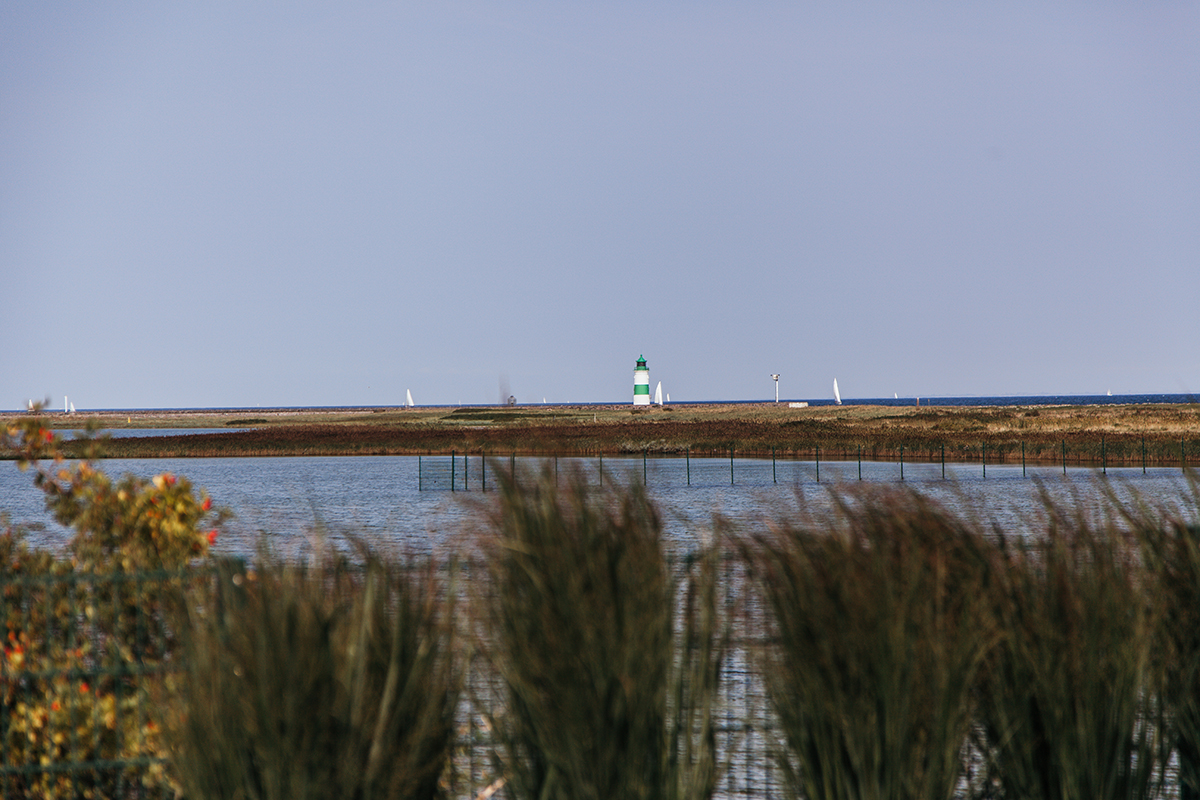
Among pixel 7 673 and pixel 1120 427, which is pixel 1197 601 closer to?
pixel 7 673

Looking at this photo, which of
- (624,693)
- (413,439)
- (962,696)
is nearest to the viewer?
(624,693)

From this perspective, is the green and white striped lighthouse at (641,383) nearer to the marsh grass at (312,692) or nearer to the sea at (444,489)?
the sea at (444,489)

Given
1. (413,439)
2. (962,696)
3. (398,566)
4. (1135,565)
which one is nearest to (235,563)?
(398,566)

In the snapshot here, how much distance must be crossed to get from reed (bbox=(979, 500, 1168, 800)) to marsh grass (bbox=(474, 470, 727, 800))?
1312mm

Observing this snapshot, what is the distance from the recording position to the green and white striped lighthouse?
143 m

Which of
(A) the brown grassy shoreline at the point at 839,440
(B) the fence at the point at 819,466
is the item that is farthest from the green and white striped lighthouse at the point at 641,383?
(B) the fence at the point at 819,466

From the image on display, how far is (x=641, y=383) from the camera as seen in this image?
472ft

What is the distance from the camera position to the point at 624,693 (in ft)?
13.0

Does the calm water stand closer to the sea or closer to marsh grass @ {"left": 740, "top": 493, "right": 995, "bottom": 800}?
the sea

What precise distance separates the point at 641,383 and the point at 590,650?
140 meters

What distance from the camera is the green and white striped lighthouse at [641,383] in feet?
468

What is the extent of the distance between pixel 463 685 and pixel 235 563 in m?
1.16

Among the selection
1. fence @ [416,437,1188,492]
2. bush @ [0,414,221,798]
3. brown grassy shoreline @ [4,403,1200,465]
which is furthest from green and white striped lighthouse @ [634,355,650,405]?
bush @ [0,414,221,798]

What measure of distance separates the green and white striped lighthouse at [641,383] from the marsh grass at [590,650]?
138 meters
